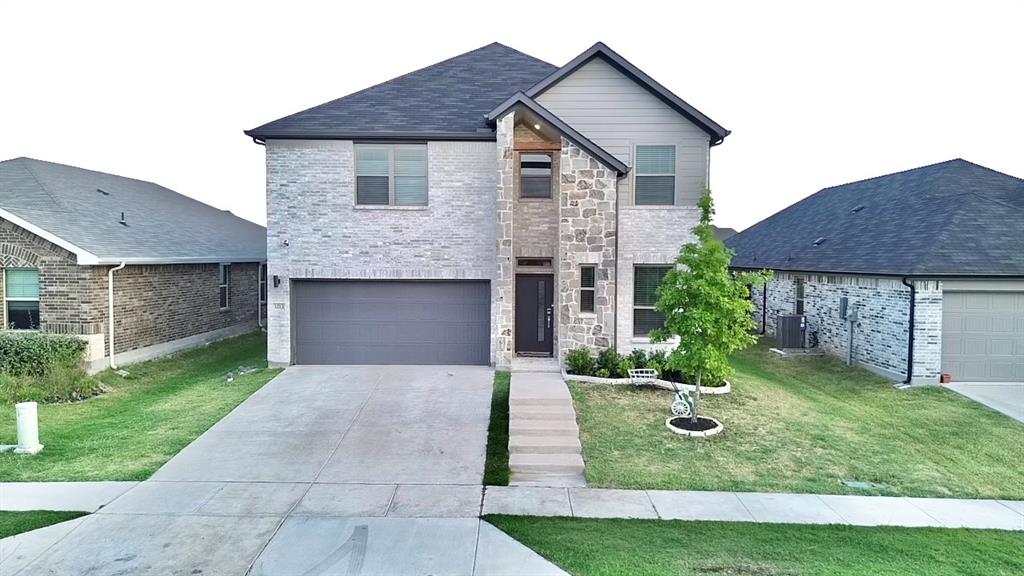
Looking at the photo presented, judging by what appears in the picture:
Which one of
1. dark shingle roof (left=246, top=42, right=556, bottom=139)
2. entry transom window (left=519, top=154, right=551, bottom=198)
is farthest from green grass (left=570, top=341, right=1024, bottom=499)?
dark shingle roof (left=246, top=42, right=556, bottom=139)

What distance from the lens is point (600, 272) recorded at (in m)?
12.5

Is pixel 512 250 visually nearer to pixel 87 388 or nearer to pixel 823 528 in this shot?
pixel 823 528

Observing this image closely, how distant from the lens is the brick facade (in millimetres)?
12758

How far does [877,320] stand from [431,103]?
12.8m

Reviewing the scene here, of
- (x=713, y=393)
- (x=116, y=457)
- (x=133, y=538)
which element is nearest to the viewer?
(x=133, y=538)

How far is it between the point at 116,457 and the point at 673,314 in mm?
8997

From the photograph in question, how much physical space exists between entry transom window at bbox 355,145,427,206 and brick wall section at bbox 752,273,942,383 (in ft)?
38.8

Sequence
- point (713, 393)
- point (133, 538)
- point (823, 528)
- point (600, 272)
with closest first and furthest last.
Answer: point (133, 538) < point (823, 528) < point (713, 393) < point (600, 272)

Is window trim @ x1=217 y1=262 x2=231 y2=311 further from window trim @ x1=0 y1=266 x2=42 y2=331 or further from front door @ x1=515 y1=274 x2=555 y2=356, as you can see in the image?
front door @ x1=515 y1=274 x2=555 y2=356

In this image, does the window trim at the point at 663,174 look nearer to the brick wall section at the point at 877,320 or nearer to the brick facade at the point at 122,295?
the brick wall section at the point at 877,320

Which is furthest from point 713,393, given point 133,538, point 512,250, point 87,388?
point 87,388

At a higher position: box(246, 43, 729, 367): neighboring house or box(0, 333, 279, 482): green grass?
box(246, 43, 729, 367): neighboring house

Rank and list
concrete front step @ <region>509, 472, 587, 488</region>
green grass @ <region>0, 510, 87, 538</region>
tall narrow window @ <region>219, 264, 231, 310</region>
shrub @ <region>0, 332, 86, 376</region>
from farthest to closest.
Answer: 1. tall narrow window @ <region>219, 264, 231, 310</region>
2. shrub @ <region>0, 332, 86, 376</region>
3. concrete front step @ <region>509, 472, 587, 488</region>
4. green grass @ <region>0, 510, 87, 538</region>

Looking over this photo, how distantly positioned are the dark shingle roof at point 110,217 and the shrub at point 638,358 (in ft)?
40.7
